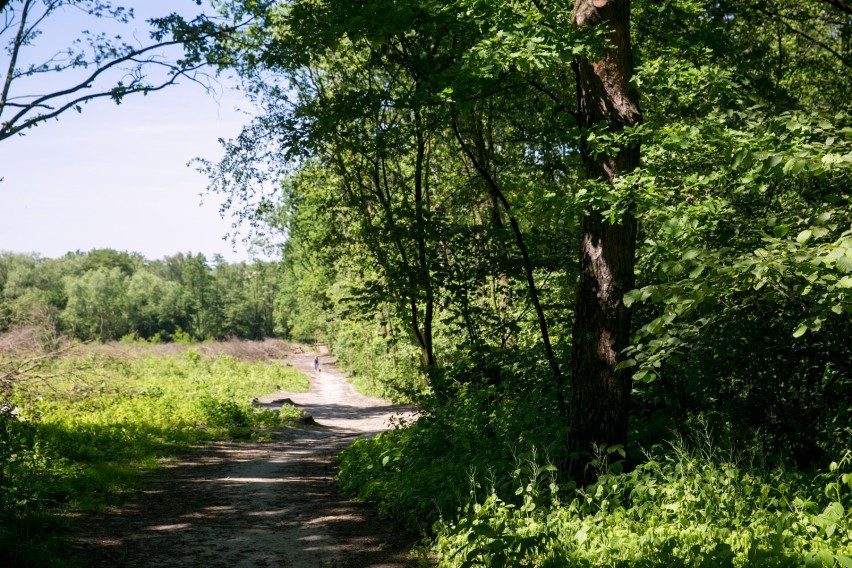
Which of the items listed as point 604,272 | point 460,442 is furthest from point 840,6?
point 460,442

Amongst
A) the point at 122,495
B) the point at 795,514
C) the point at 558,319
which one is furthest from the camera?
the point at 558,319

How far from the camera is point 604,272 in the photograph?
5.86m

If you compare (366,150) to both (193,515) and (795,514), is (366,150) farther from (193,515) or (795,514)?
(795,514)

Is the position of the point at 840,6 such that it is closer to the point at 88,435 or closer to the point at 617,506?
the point at 617,506

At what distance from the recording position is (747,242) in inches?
205

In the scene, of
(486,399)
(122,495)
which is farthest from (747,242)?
(122,495)

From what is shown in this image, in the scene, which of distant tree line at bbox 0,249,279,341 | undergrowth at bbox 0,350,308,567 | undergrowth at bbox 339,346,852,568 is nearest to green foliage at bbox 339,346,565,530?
undergrowth at bbox 339,346,852,568

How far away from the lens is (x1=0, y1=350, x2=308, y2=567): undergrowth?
635 centimetres

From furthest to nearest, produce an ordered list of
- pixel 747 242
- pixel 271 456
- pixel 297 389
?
pixel 297 389
pixel 271 456
pixel 747 242

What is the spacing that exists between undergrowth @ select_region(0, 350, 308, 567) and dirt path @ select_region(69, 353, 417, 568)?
0.51 metres

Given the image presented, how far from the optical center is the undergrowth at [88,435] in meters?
6.35

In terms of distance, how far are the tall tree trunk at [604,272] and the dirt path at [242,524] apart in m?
2.15

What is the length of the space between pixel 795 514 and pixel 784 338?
5.42 ft

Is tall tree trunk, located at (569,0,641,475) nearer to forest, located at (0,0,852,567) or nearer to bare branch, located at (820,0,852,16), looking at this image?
forest, located at (0,0,852,567)
